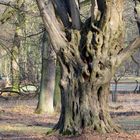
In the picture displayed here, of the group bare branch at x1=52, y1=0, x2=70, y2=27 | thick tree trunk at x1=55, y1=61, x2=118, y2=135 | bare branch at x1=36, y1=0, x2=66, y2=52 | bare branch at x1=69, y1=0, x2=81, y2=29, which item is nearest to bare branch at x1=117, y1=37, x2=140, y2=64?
thick tree trunk at x1=55, y1=61, x2=118, y2=135

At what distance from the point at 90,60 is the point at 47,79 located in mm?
11320

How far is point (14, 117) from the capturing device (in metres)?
23.0

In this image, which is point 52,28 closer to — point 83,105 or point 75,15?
point 75,15

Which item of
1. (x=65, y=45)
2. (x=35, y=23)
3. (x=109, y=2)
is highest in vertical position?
(x=35, y=23)

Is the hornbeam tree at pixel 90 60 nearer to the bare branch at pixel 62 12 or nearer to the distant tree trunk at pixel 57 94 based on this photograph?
the bare branch at pixel 62 12

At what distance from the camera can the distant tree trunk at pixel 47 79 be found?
80.0ft

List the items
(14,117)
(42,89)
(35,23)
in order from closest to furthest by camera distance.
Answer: (14,117) < (42,89) < (35,23)

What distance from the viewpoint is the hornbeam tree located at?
1326cm

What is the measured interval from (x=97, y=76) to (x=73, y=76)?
64 centimetres

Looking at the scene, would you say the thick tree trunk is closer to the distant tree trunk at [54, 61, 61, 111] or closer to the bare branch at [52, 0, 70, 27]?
the bare branch at [52, 0, 70, 27]

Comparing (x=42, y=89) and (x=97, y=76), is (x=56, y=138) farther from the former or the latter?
(x=42, y=89)

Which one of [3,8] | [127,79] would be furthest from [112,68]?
[127,79]

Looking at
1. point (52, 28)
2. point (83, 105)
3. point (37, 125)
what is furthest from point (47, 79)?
point (83, 105)

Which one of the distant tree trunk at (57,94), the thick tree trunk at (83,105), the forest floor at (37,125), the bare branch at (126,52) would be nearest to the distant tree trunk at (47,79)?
the forest floor at (37,125)
